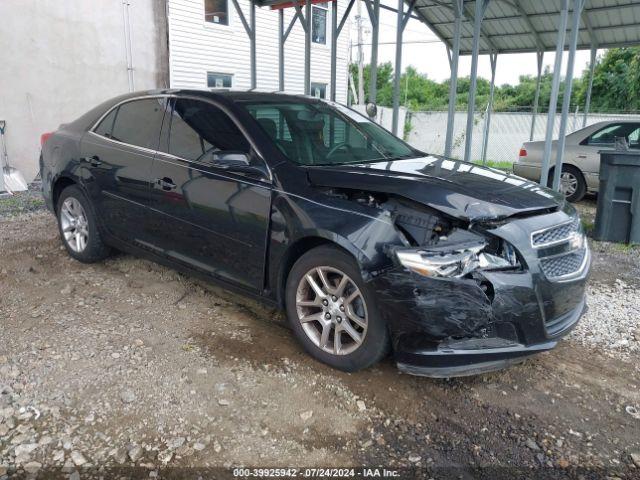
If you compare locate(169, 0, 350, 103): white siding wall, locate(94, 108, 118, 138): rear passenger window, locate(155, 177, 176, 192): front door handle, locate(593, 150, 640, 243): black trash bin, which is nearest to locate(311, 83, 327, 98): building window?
locate(169, 0, 350, 103): white siding wall

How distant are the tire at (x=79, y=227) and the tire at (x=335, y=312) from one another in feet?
7.83

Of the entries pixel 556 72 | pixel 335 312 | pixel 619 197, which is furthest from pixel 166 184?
pixel 619 197

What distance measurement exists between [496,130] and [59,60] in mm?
12730

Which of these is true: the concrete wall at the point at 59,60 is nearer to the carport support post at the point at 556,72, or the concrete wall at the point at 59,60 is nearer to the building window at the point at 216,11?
the building window at the point at 216,11

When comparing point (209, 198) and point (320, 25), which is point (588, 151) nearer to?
point (209, 198)

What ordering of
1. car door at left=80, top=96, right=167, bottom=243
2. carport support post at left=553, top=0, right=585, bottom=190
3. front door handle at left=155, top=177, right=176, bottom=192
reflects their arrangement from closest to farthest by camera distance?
front door handle at left=155, top=177, right=176, bottom=192 < car door at left=80, top=96, right=167, bottom=243 < carport support post at left=553, top=0, right=585, bottom=190

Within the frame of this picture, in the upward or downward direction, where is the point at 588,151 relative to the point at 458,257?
upward

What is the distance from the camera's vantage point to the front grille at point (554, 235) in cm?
283

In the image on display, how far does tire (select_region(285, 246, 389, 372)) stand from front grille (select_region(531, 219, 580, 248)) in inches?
37.2

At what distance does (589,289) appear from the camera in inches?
187

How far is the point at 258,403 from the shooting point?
9.30 ft

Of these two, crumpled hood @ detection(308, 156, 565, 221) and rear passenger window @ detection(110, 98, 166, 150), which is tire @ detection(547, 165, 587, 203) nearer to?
crumpled hood @ detection(308, 156, 565, 221)

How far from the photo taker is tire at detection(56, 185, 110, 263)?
474cm

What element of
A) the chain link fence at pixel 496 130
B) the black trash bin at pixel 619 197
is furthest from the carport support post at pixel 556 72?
the chain link fence at pixel 496 130
